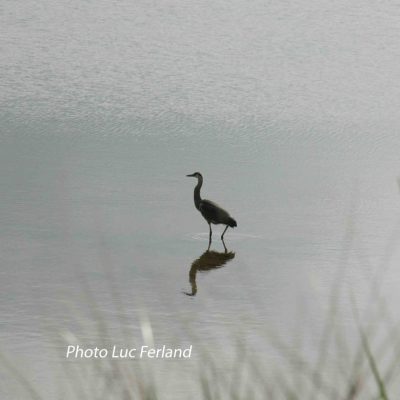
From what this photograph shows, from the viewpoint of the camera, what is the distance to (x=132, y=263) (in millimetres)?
9648

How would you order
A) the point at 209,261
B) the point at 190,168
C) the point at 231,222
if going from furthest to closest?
the point at 190,168 → the point at 231,222 → the point at 209,261

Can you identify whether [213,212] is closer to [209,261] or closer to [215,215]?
[215,215]

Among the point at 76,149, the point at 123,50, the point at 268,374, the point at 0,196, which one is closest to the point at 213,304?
the point at 268,374

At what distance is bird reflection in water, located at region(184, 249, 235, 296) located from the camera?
9.62 meters

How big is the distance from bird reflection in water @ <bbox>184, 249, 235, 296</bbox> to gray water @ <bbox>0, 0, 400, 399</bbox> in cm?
7

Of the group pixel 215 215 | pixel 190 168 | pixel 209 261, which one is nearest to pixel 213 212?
pixel 215 215

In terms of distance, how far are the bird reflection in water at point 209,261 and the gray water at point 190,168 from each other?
0.07 metres

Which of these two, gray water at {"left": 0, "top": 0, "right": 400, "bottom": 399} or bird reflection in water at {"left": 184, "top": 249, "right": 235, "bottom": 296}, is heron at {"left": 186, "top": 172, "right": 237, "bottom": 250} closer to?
gray water at {"left": 0, "top": 0, "right": 400, "bottom": 399}

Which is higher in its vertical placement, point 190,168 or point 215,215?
point 215,215

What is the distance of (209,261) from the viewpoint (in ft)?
32.7

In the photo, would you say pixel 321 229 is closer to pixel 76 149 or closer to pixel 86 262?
pixel 86 262

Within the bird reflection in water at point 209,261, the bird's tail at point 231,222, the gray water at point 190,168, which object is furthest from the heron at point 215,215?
the bird reflection in water at point 209,261

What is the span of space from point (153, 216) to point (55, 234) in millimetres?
1156

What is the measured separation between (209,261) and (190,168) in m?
3.30
